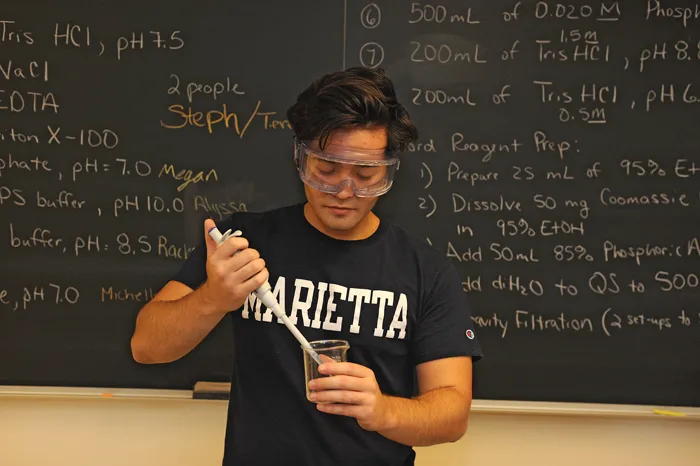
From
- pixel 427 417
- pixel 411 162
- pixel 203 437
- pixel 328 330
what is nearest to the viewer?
pixel 427 417

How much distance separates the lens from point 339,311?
1.52 m

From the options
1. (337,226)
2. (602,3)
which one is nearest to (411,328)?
(337,226)

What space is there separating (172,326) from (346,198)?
474 millimetres

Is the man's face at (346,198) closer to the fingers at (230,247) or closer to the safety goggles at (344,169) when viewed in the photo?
the safety goggles at (344,169)

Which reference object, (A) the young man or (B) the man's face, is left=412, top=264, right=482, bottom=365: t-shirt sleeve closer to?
(A) the young man

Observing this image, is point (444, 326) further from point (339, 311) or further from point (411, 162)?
point (411, 162)

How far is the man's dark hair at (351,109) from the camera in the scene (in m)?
1.43

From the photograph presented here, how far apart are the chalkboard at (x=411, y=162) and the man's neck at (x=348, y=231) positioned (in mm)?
710

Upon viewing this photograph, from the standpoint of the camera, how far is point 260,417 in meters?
1.49

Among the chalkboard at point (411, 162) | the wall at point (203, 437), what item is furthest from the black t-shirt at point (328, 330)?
the wall at point (203, 437)

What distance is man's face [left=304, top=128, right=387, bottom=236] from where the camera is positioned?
144 centimetres

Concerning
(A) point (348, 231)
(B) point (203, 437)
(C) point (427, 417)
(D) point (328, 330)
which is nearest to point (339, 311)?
(D) point (328, 330)

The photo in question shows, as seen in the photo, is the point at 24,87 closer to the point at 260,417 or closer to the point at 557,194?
the point at 260,417

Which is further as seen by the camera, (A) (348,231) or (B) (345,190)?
(A) (348,231)
